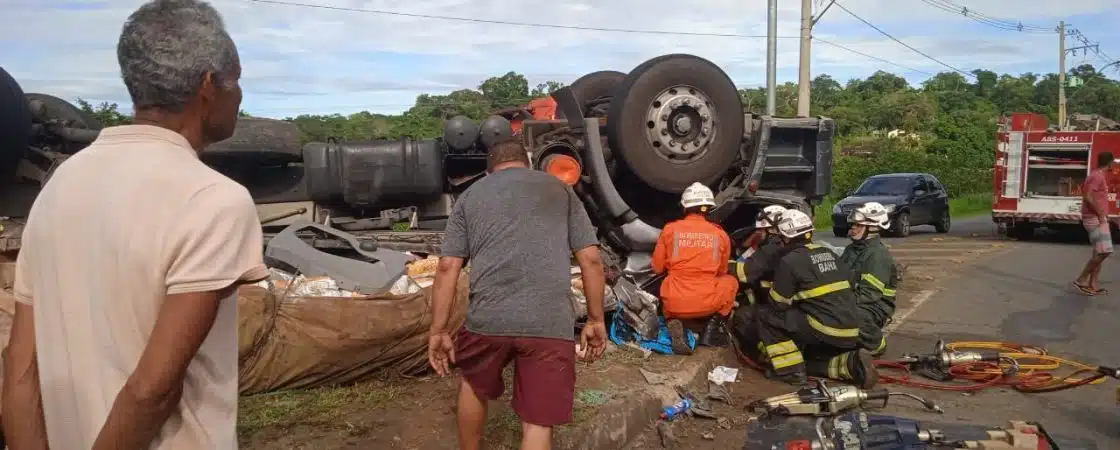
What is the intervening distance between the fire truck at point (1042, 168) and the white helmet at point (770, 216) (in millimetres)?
11389

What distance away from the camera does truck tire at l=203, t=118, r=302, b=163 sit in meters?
6.81

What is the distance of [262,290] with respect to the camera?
16.2 ft

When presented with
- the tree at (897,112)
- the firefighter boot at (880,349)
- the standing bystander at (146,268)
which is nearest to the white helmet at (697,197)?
the firefighter boot at (880,349)

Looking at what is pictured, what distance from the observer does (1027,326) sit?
810cm

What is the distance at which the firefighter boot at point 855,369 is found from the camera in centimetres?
596

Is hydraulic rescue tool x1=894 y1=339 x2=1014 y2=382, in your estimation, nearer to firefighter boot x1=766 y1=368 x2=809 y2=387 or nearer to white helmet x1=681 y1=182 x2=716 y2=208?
firefighter boot x1=766 y1=368 x2=809 y2=387

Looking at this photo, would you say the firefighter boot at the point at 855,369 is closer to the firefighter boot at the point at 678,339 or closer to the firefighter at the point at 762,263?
the firefighter at the point at 762,263

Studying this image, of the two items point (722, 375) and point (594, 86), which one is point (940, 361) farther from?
point (594, 86)

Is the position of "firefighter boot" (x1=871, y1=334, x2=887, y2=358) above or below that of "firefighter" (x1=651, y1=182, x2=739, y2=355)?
below

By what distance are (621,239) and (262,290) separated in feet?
9.60

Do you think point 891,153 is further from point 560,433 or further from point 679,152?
point 560,433

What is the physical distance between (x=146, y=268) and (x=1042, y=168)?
17574 millimetres

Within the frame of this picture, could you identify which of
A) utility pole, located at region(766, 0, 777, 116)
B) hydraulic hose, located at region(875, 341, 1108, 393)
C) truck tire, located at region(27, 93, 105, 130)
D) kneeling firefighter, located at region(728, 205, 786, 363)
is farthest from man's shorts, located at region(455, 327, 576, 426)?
utility pole, located at region(766, 0, 777, 116)

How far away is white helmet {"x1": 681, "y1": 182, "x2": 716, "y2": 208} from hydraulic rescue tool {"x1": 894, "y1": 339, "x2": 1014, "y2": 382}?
1.78 metres
